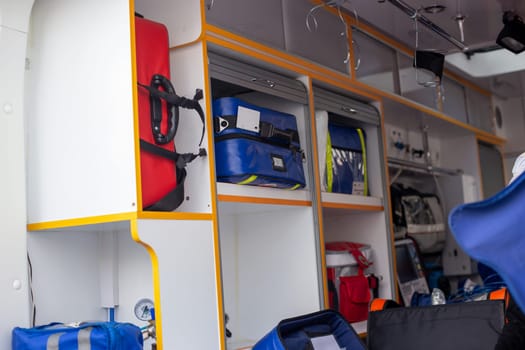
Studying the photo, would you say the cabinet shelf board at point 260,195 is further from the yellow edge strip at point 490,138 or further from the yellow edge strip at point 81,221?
the yellow edge strip at point 490,138

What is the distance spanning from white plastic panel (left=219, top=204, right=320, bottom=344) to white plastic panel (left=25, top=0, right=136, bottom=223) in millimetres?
949

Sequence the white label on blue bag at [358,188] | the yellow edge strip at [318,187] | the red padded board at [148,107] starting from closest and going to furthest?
1. the red padded board at [148,107]
2. the yellow edge strip at [318,187]
3. the white label on blue bag at [358,188]

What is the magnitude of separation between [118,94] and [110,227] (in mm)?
565

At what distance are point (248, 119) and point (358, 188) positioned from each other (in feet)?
3.94

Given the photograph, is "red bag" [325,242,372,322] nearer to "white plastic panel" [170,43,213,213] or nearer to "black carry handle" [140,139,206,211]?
"white plastic panel" [170,43,213,213]

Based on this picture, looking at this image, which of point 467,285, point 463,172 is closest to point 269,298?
point 467,285

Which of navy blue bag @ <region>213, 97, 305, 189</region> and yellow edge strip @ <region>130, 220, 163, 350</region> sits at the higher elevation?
navy blue bag @ <region>213, 97, 305, 189</region>

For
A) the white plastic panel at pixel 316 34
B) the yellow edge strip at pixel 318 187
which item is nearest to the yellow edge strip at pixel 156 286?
the yellow edge strip at pixel 318 187

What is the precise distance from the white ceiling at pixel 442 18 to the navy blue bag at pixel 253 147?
1.05m

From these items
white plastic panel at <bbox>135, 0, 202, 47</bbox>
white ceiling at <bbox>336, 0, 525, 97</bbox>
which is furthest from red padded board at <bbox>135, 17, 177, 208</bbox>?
white ceiling at <bbox>336, 0, 525, 97</bbox>

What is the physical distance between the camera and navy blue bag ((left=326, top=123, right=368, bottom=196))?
3.69 metres

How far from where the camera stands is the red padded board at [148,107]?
2474mm

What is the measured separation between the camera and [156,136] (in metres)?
2.54

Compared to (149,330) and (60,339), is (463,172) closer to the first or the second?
(149,330)
